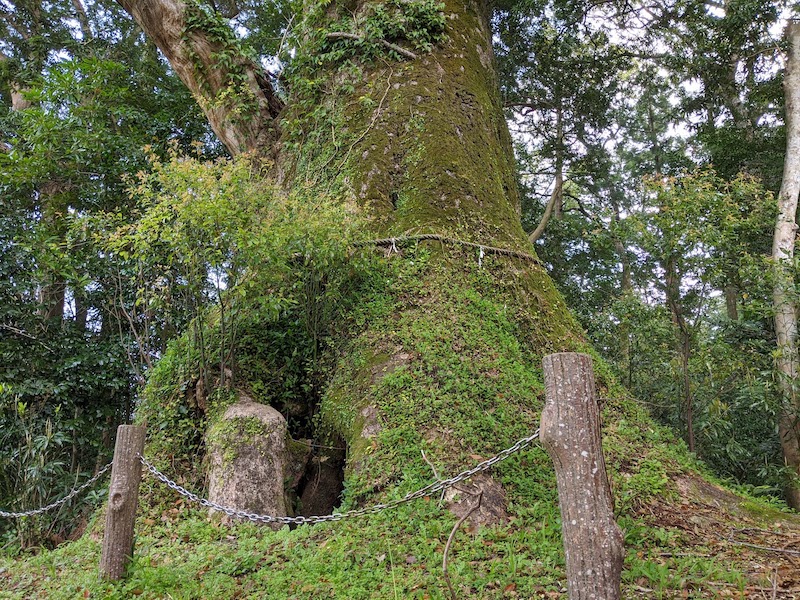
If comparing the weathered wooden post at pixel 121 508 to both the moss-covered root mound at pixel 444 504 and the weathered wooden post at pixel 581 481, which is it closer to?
the moss-covered root mound at pixel 444 504

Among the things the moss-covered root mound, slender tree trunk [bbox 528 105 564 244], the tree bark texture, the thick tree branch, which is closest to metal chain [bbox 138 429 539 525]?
the moss-covered root mound

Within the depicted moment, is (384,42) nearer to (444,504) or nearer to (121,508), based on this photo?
(444,504)

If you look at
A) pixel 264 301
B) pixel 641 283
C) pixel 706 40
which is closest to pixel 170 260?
pixel 264 301

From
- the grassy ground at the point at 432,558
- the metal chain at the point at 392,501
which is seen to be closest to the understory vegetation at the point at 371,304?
the grassy ground at the point at 432,558

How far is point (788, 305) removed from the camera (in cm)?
629

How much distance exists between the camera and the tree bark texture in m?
6.18

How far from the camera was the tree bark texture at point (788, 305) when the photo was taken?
6180 millimetres

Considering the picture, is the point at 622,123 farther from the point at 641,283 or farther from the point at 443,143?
the point at 443,143

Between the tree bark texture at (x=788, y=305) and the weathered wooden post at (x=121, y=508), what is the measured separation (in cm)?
629

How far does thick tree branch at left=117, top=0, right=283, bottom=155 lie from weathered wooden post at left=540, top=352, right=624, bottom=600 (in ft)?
19.9

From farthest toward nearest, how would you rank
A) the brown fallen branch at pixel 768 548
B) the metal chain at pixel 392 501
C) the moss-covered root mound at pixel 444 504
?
1. the brown fallen branch at pixel 768 548
2. the moss-covered root mound at pixel 444 504
3. the metal chain at pixel 392 501

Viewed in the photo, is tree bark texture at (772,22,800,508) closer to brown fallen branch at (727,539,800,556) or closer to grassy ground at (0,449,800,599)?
grassy ground at (0,449,800,599)

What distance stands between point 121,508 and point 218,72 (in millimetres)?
6049

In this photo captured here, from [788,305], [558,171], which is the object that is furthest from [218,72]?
[788,305]
